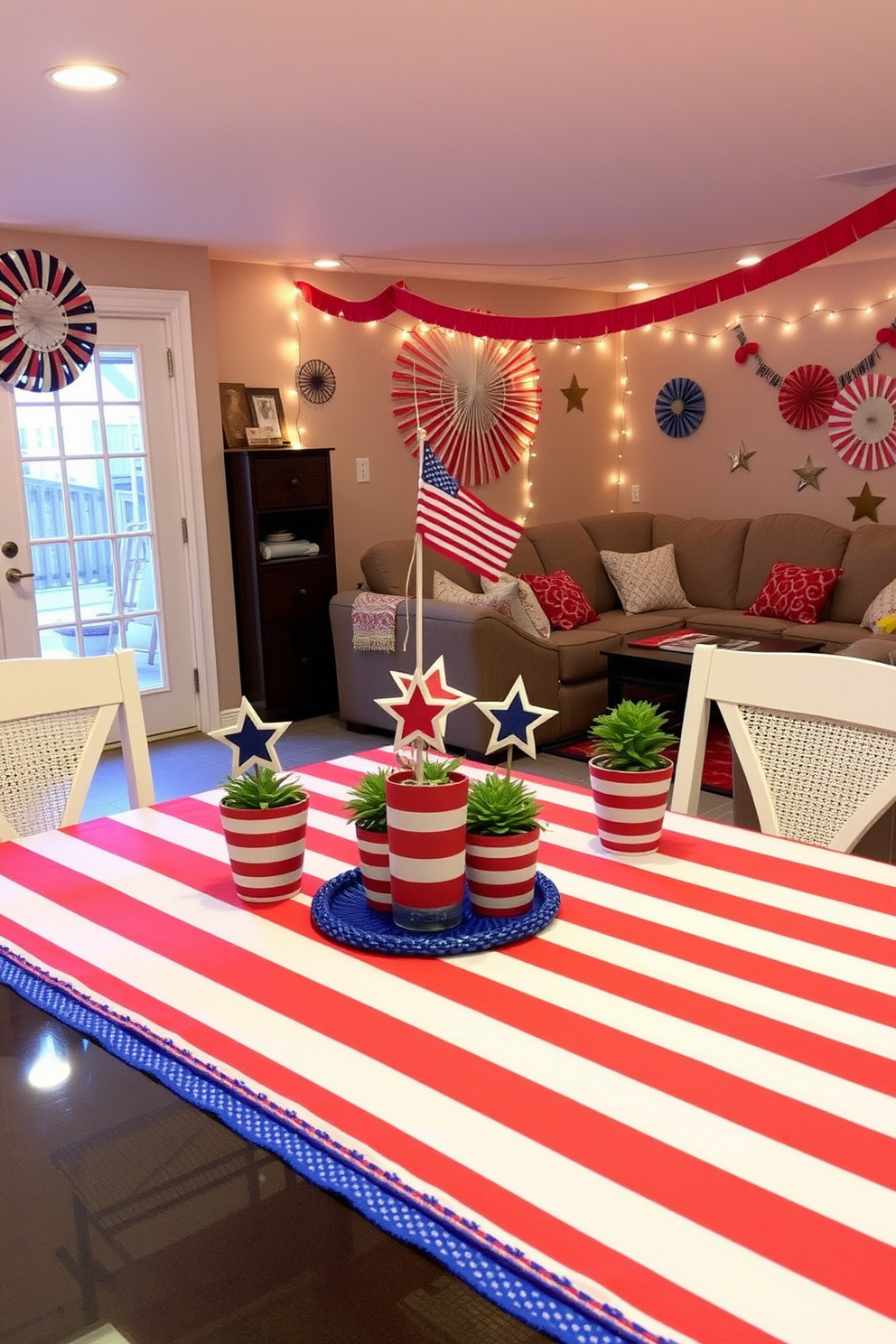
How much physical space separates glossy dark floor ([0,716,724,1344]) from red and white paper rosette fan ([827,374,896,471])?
6.14 metres

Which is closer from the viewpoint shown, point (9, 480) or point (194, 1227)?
point (194, 1227)

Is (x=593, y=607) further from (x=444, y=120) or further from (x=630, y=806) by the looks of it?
(x=630, y=806)

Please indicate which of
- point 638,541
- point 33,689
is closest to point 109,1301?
point 33,689

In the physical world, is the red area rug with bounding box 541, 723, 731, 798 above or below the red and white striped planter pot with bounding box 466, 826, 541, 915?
below

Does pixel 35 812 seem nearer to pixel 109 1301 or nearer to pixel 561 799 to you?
pixel 561 799

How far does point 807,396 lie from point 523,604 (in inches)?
91.7

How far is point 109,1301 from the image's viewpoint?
0.76 meters

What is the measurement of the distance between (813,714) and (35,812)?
4.19ft

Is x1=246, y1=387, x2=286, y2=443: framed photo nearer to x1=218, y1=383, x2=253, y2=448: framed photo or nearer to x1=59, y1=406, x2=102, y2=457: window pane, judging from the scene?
x1=218, y1=383, x2=253, y2=448: framed photo

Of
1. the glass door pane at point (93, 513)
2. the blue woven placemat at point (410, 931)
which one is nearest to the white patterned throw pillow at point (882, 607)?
the glass door pane at point (93, 513)

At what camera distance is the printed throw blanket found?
533 cm

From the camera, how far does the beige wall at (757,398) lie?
6.46 m

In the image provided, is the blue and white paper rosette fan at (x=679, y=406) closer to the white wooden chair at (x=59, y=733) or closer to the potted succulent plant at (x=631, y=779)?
the white wooden chair at (x=59, y=733)

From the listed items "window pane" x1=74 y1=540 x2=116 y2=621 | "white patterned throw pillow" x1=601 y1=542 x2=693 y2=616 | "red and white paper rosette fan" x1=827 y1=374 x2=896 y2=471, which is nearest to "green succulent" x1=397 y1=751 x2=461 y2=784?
"window pane" x1=74 y1=540 x2=116 y2=621
